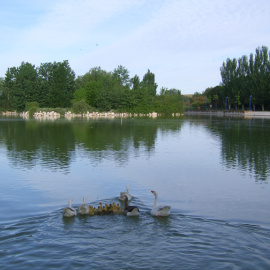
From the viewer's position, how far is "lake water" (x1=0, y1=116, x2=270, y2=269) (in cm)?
700

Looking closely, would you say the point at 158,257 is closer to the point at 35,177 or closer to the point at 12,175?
the point at 35,177

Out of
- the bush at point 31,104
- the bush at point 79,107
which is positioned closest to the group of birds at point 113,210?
the bush at point 79,107

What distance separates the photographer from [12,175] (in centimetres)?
1475

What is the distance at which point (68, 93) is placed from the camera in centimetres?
9650

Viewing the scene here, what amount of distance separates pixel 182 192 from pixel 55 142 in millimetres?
15461

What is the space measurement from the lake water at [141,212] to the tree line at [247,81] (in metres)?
77.2

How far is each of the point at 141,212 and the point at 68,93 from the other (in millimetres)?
89561

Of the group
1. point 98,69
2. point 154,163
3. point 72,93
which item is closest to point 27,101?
point 72,93

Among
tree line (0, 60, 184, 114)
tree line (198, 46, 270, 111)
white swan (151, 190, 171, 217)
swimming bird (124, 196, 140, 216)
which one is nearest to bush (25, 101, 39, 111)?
tree line (0, 60, 184, 114)

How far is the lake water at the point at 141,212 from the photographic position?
700cm

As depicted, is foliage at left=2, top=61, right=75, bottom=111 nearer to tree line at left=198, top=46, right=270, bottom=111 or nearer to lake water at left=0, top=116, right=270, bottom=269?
tree line at left=198, top=46, right=270, bottom=111

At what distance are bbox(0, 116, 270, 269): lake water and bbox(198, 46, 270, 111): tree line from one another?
77184 mm

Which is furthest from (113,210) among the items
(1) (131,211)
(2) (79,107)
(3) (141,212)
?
(2) (79,107)

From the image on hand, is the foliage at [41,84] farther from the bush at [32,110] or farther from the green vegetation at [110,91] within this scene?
the bush at [32,110]
